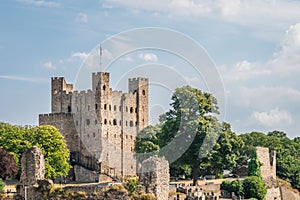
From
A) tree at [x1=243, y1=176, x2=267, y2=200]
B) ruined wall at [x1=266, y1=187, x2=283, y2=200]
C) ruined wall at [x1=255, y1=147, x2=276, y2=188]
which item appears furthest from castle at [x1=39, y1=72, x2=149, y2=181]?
tree at [x1=243, y1=176, x2=267, y2=200]

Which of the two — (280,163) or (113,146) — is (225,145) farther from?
(113,146)

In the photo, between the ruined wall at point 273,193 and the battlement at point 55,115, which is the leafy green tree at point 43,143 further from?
the ruined wall at point 273,193

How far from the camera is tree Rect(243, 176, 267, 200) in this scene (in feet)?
172

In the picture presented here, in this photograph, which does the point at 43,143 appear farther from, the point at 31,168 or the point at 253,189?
the point at 31,168

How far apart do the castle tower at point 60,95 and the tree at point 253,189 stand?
3887 cm

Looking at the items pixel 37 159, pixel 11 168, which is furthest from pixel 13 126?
pixel 37 159

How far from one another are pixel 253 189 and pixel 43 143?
2299 cm

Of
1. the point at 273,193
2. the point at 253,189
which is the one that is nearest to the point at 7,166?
the point at 253,189

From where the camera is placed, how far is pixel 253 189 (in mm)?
52844

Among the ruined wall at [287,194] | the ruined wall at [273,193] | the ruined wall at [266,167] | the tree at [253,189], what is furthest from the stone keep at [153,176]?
the ruined wall at [287,194]

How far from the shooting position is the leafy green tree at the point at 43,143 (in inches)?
2554

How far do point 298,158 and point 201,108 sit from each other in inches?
1130

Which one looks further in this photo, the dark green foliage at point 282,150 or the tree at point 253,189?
the dark green foliage at point 282,150

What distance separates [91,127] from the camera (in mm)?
86000
